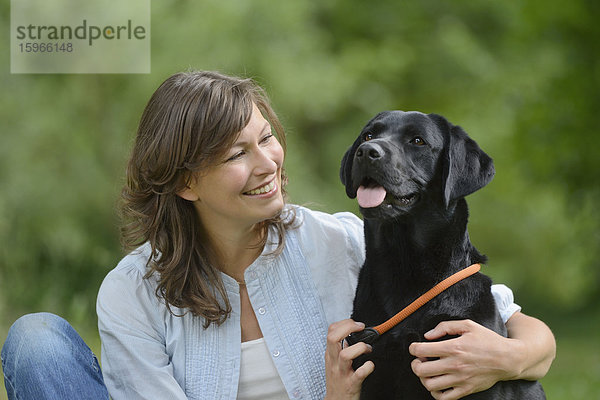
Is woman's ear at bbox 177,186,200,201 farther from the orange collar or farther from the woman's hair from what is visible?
the orange collar

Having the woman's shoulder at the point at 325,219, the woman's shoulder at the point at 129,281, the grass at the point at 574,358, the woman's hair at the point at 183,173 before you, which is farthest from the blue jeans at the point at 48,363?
the grass at the point at 574,358

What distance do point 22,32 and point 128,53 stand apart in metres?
0.96

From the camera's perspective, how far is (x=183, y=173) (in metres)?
2.05

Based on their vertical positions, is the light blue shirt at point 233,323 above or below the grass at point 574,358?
above

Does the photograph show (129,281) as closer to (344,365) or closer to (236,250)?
(236,250)

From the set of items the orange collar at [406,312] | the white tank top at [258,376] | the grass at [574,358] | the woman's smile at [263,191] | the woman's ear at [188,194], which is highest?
the woman's smile at [263,191]

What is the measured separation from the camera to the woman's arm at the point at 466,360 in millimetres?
1651

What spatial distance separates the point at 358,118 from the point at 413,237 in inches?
273

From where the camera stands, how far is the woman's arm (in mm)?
1651

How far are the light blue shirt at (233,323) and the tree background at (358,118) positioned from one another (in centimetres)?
210

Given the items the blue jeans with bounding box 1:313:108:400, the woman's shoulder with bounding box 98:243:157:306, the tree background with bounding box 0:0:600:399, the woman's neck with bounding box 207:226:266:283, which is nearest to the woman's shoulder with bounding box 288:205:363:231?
the woman's neck with bounding box 207:226:266:283

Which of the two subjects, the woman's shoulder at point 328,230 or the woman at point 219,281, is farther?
the woman's shoulder at point 328,230

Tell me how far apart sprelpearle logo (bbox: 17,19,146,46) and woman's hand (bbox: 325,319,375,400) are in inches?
191

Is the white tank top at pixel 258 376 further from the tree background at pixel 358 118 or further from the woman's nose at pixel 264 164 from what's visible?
the tree background at pixel 358 118
